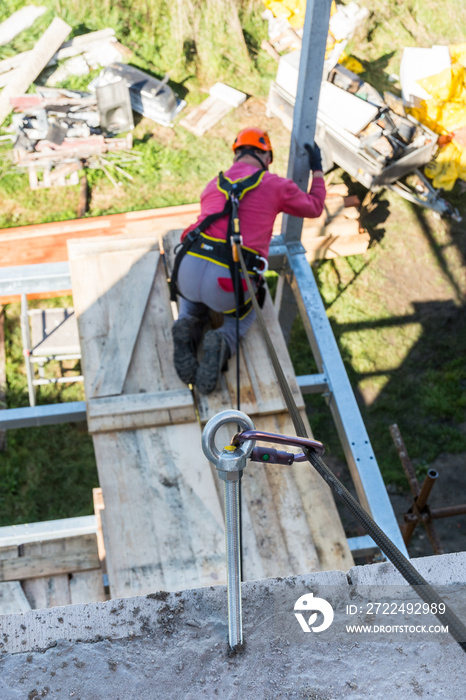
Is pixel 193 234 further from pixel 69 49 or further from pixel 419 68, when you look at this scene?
pixel 69 49

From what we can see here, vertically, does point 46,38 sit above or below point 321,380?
below

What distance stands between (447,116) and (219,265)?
568 cm

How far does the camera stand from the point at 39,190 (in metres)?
8.00

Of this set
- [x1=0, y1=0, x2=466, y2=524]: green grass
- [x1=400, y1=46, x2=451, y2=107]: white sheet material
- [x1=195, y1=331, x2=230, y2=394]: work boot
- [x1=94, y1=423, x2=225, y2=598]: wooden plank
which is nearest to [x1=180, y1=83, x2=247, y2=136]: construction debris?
[x1=0, y1=0, x2=466, y2=524]: green grass

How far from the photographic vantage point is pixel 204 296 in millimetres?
3871

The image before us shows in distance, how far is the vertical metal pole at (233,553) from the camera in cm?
133

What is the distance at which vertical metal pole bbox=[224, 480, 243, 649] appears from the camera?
1326mm

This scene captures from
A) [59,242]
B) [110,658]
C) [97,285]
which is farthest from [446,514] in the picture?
[59,242]

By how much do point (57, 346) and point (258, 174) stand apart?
10.6 feet

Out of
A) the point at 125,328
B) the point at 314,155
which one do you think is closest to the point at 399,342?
the point at 314,155

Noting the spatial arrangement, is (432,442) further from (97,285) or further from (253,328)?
(97,285)

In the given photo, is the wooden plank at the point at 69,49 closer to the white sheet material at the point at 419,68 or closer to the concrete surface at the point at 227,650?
the white sheet material at the point at 419,68

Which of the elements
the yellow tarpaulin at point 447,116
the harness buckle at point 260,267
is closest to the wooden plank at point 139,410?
the harness buckle at point 260,267

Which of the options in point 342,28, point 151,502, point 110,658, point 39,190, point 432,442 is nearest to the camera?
point 110,658
